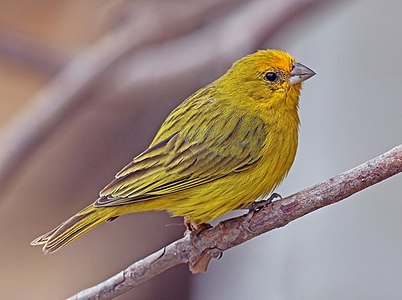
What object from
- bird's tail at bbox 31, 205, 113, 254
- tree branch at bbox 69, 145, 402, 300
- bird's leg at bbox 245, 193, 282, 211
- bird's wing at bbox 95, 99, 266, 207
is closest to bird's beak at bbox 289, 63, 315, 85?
bird's wing at bbox 95, 99, 266, 207

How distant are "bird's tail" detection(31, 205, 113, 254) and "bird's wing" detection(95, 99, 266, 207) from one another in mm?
41

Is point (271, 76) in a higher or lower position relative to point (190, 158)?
higher

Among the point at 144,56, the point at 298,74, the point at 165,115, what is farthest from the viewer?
the point at 165,115

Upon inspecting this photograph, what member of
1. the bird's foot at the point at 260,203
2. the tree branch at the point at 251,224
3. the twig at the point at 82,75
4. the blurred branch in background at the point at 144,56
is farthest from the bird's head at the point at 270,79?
the twig at the point at 82,75

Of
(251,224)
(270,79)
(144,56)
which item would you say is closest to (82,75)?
(144,56)

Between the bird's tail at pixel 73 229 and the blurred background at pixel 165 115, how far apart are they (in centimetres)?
81

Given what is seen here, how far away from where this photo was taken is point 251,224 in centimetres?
142

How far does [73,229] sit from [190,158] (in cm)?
28

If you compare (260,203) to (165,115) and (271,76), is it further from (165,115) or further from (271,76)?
(165,115)

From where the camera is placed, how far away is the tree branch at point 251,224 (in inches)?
51.2

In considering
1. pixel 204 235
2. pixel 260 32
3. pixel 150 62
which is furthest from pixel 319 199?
pixel 150 62

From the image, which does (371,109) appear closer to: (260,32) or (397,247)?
(397,247)

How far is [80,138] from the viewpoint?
141 inches

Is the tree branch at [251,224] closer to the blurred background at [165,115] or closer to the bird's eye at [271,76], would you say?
the bird's eye at [271,76]
